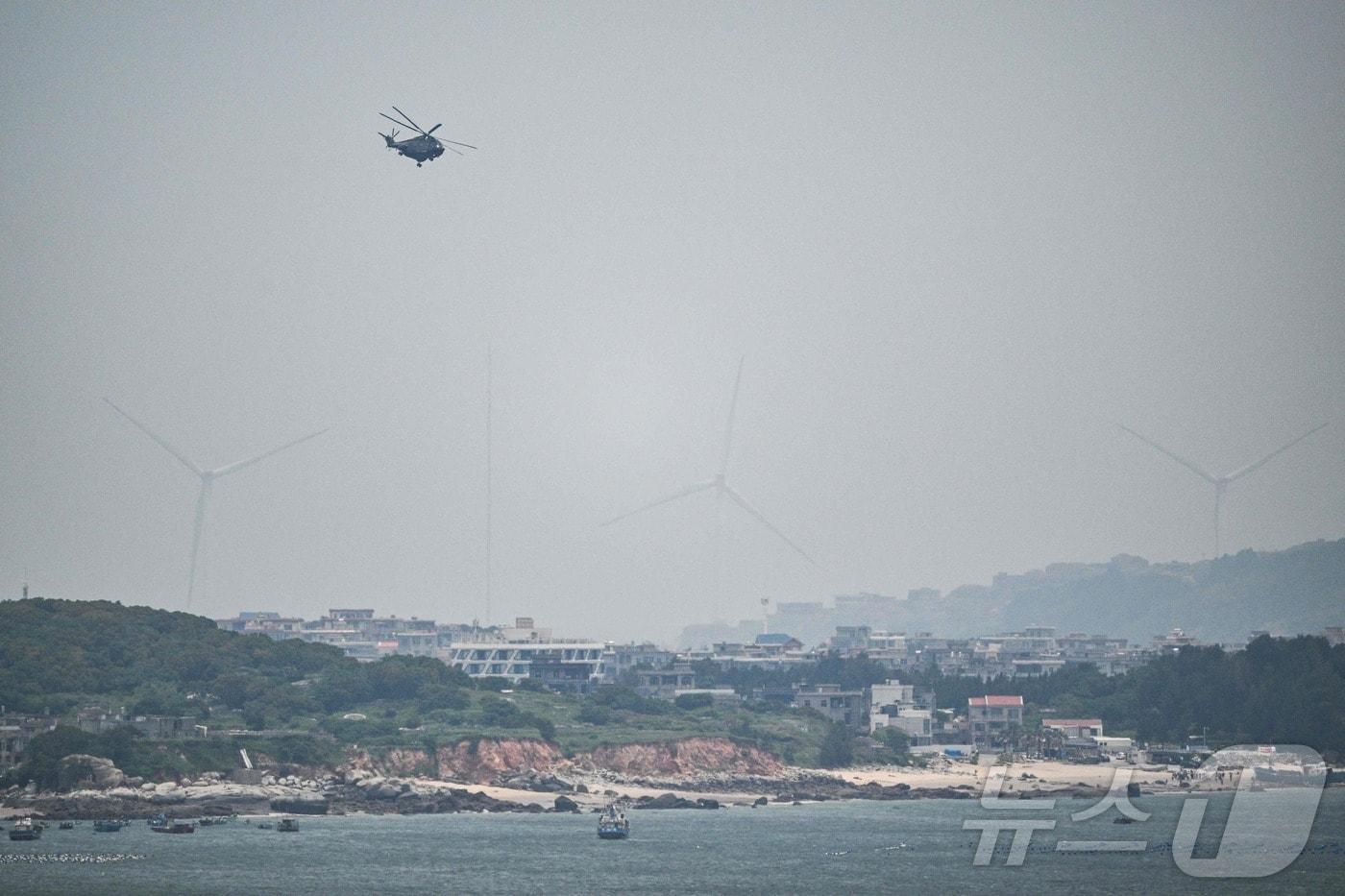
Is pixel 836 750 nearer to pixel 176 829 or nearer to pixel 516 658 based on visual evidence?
pixel 516 658

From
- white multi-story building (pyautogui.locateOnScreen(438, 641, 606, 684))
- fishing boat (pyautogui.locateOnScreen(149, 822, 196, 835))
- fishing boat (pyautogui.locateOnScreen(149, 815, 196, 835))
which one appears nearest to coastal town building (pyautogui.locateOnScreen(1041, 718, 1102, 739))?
white multi-story building (pyautogui.locateOnScreen(438, 641, 606, 684))

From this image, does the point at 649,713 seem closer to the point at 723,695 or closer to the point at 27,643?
the point at 723,695

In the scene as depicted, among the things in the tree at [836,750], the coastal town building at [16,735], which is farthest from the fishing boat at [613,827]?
the tree at [836,750]

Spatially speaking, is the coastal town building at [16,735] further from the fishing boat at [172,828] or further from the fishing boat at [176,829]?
the fishing boat at [176,829]

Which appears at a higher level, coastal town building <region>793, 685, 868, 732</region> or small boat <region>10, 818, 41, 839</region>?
coastal town building <region>793, 685, 868, 732</region>

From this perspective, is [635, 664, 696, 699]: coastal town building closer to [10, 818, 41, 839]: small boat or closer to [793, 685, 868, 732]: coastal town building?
[793, 685, 868, 732]: coastal town building

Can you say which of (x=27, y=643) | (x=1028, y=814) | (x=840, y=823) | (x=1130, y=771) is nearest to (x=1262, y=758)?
(x=1130, y=771)

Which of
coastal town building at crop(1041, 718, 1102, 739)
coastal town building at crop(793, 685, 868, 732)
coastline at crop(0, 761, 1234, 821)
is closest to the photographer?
coastline at crop(0, 761, 1234, 821)
